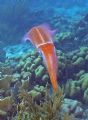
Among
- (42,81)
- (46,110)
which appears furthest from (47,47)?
(42,81)

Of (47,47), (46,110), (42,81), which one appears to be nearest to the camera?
(47,47)

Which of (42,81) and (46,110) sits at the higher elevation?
(42,81)

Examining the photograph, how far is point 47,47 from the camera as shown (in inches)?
112

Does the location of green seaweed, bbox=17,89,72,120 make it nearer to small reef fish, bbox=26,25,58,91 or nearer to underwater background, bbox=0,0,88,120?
underwater background, bbox=0,0,88,120

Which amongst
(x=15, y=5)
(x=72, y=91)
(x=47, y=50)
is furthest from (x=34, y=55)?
(x=15, y=5)

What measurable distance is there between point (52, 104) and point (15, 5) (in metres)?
13.5

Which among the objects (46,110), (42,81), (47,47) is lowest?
(46,110)

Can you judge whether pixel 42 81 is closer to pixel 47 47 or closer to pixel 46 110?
pixel 46 110

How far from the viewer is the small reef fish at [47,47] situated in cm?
270

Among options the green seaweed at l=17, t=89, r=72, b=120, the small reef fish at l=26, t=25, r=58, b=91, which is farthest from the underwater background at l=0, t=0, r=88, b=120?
the small reef fish at l=26, t=25, r=58, b=91

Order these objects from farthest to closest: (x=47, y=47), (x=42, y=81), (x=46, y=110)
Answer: (x=42, y=81)
(x=46, y=110)
(x=47, y=47)

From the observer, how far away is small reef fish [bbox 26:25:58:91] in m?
2.70

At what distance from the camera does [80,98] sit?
5.57 meters

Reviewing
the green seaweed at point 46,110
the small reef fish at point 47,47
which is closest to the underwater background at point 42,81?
the green seaweed at point 46,110
